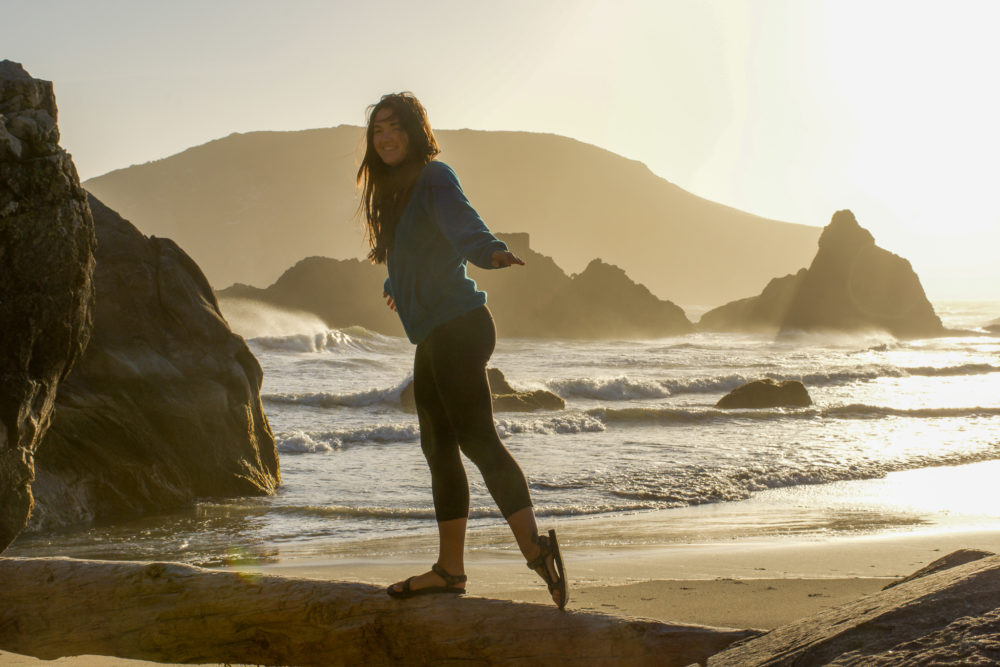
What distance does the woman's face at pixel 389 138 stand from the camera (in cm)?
312

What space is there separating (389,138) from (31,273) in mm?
1306

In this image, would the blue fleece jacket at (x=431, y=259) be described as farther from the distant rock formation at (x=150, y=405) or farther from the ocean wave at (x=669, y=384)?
the ocean wave at (x=669, y=384)

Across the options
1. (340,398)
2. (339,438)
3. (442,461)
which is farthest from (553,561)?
(340,398)

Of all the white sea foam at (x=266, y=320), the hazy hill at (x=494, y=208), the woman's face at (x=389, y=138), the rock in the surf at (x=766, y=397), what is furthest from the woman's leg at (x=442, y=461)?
the hazy hill at (x=494, y=208)

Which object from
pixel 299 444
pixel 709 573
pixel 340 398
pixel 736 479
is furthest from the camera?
pixel 340 398

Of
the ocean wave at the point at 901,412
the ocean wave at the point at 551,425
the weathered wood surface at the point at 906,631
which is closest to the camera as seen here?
the weathered wood surface at the point at 906,631

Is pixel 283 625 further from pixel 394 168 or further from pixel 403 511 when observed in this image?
pixel 403 511

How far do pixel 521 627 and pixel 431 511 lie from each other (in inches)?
188

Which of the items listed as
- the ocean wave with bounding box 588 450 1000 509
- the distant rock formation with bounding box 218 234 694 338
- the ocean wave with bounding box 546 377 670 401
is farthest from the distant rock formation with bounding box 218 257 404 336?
the ocean wave with bounding box 588 450 1000 509

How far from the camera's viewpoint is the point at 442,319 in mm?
2996

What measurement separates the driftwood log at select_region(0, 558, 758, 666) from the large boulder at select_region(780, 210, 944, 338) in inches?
1929

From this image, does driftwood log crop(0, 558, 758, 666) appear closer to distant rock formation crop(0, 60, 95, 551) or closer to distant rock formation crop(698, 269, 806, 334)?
distant rock formation crop(0, 60, 95, 551)

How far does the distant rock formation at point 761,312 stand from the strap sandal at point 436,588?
50078mm

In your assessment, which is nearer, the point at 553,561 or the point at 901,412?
the point at 553,561
